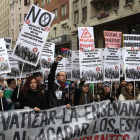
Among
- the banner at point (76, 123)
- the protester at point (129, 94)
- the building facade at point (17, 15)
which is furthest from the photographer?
the building facade at point (17, 15)

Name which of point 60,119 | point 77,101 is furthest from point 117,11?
point 60,119

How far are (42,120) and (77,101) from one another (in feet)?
4.85

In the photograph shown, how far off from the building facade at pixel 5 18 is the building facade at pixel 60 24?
2287cm

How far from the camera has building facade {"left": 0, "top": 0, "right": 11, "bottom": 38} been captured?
57000 mm

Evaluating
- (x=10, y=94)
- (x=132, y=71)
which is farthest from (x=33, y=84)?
(x=132, y=71)

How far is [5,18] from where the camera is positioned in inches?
2341

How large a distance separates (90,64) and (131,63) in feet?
3.25

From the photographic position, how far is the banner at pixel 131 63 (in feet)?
21.1

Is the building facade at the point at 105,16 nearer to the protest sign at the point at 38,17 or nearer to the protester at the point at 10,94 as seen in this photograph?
the protest sign at the point at 38,17

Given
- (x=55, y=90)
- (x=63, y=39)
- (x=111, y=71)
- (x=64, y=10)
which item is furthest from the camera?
(x=64, y=10)

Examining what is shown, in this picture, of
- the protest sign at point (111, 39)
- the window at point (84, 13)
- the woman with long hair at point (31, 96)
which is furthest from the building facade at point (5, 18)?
the woman with long hair at point (31, 96)

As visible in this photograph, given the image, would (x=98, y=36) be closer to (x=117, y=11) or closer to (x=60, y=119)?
(x=117, y=11)

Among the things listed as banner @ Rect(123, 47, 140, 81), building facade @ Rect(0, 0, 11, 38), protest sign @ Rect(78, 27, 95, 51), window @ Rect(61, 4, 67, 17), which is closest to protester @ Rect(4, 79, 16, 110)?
protest sign @ Rect(78, 27, 95, 51)

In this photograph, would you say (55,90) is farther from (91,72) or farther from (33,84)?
(91,72)
